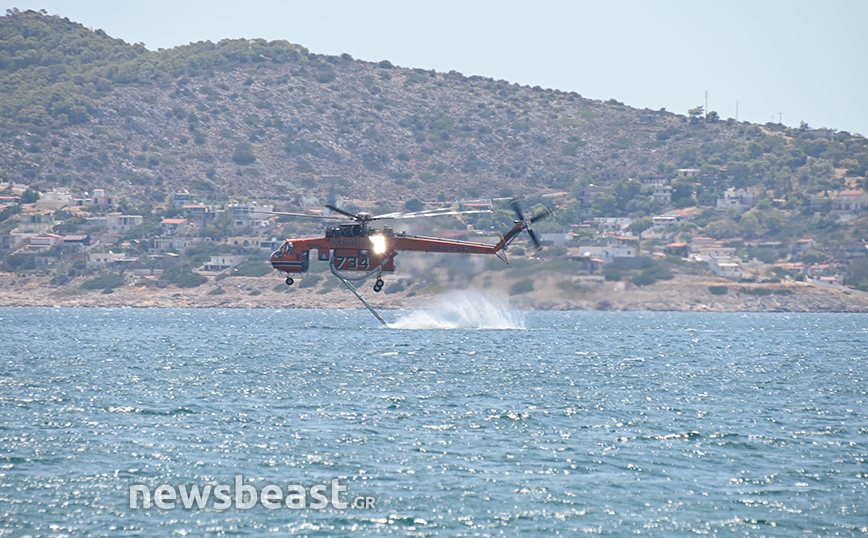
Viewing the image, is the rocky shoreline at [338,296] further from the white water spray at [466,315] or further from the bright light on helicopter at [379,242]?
the bright light on helicopter at [379,242]

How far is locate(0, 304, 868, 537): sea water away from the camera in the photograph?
3089 cm

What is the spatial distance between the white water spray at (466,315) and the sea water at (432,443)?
44.5 meters

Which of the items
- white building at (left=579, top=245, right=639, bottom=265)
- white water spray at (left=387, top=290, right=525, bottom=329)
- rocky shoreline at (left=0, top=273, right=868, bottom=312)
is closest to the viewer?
white water spray at (left=387, top=290, right=525, bottom=329)

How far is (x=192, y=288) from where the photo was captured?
19450cm

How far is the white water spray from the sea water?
146 feet

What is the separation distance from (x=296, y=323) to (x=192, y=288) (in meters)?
63.8

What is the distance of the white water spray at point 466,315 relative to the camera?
5187 inches

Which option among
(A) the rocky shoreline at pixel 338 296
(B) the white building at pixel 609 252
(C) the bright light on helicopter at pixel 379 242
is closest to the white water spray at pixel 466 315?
(A) the rocky shoreline at pixel 338 296

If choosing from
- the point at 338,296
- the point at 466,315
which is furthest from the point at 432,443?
the point at 338,296

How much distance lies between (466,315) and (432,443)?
323 feet

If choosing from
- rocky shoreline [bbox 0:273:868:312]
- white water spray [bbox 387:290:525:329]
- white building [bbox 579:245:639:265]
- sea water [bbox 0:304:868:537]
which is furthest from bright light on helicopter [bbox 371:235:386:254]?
white building [bbox 579:245:639:265]

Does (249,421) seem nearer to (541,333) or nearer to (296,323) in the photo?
(541,333)

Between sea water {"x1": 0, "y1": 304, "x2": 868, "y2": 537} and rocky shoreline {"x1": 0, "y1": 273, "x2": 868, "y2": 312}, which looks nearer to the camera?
sea water {"x1": 0, "y1": 304, "x2": 868, "y2": 537}

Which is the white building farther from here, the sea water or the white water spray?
the sea water
